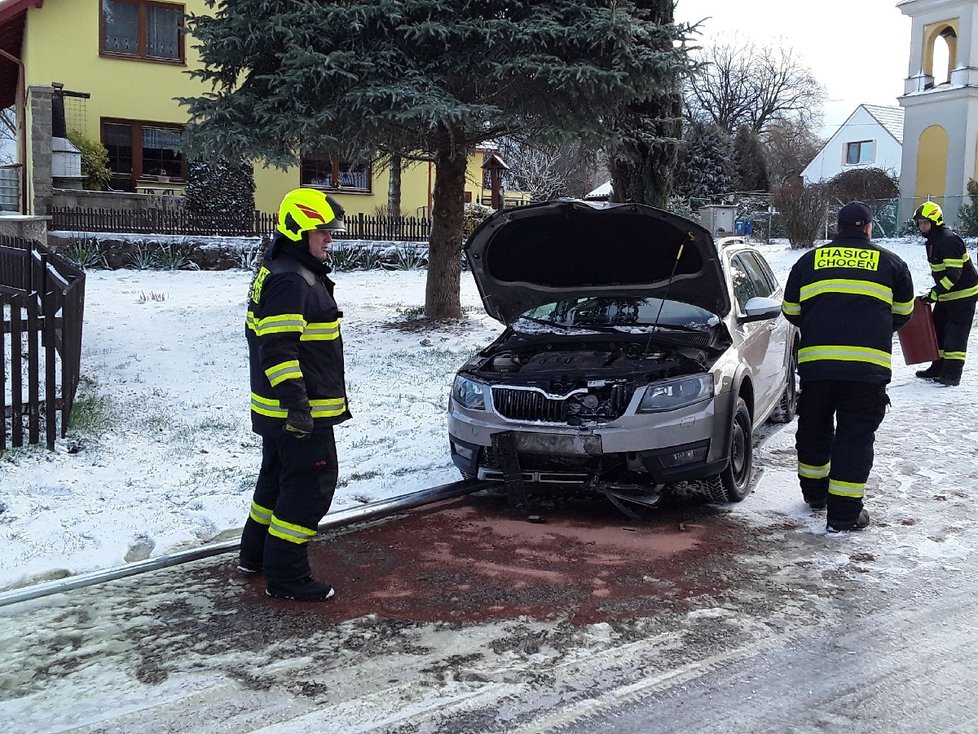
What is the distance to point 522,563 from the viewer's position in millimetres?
5105

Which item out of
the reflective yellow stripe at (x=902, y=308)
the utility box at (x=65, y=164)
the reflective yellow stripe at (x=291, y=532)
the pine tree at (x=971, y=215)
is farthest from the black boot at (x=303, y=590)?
the pine tree at (x=971, y=215)

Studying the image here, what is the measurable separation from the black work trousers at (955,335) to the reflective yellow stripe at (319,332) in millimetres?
7554

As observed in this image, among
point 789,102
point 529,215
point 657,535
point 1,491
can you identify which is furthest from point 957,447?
point 789,102

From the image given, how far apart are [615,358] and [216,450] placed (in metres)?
3.24

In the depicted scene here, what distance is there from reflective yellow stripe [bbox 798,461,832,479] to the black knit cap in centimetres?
151

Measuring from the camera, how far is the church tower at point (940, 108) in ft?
98.1

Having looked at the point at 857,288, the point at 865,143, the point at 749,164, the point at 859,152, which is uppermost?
the point at 865,143

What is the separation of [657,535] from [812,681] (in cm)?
189

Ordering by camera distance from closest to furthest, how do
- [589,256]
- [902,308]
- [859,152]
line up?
[902,308], [589,256], [859,152]

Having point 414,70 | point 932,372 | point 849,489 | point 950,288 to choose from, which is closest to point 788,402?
point 932,372

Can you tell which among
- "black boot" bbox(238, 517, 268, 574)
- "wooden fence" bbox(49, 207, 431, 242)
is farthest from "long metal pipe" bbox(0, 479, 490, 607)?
"wooden fence" bbox(49, 207, 431, 242)

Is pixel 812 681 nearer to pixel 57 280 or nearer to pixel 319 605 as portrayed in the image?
pixel 319 605

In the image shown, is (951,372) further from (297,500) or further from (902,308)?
(297,500)

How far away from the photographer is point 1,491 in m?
6.00
